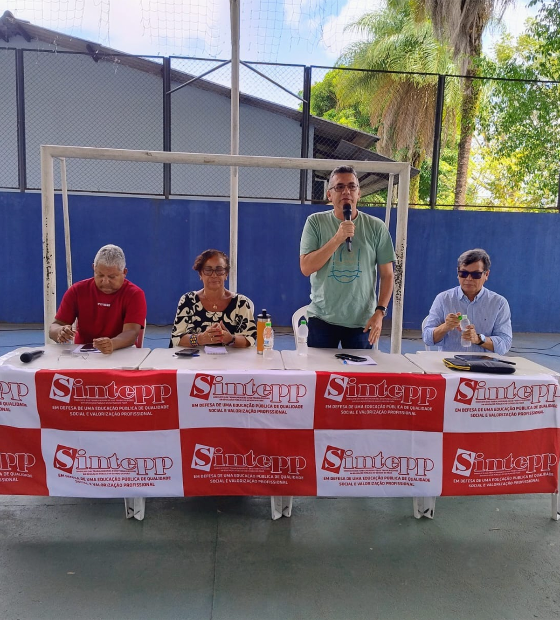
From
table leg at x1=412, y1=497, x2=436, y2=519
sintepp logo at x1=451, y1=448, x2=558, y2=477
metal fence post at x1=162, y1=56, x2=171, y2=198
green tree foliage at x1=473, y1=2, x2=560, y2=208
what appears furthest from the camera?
green tree foliage at x1=473, y1=2, x2=560, y2=208

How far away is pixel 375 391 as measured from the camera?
221 cm

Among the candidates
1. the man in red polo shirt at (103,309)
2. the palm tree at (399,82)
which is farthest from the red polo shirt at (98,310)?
the palm tree at (399,82)

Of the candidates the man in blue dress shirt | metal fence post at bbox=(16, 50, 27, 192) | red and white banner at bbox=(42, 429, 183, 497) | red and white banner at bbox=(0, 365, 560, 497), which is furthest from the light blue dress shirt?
metal fence post at bbox=(16, 50, 27, 192)

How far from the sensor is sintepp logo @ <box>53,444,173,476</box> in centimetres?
216

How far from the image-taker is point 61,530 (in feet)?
7.28

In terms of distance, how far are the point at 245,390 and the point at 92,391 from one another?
0.68m

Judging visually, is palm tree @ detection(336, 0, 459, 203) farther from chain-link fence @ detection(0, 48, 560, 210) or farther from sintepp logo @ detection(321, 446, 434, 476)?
sintepp logo @ detection(321, 446, 434, 476)

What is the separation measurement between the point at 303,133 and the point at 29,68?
180 inches

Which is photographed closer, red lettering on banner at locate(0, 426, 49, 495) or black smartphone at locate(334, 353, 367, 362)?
red lettering on banner at locate(0, 426, 49, 495)

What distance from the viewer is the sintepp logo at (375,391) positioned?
2.19m

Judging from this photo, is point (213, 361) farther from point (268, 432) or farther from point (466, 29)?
point (466, 29)

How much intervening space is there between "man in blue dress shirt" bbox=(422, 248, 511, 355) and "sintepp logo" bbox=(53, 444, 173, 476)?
1.82 m

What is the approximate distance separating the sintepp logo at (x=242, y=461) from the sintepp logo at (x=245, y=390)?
242 mm

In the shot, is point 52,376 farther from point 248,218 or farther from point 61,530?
point 248,218
